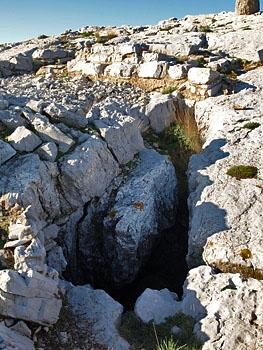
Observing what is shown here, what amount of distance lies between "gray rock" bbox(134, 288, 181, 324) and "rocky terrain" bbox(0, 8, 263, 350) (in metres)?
0.03

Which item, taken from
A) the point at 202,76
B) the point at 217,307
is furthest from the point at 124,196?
the point at 202,76

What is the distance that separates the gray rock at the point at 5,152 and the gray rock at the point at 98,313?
486 centimetres

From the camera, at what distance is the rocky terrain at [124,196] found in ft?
28.3

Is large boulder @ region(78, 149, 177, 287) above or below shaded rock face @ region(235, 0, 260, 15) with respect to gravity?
below

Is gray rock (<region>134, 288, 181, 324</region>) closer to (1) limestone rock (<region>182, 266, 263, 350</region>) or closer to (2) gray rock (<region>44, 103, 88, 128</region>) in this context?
(1) limestone rock (<region>182, 266, 263, 350</region>)

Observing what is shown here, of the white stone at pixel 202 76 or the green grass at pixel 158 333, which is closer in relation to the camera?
the green grass at pixel 158 333

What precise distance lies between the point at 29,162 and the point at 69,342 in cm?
603

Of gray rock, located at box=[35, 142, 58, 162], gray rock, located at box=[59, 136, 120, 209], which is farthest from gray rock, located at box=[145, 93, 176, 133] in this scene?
gray rock, located at box=[35, 142, 58, 162]

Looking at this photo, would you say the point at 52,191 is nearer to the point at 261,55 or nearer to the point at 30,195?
the point at 30,195

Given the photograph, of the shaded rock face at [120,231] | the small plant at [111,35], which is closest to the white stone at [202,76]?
the shaded rock face at [120,231]

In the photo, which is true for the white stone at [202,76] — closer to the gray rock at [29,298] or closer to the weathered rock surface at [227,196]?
the weathered rock surface at [227,196]

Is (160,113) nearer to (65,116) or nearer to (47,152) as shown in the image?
(65,116)

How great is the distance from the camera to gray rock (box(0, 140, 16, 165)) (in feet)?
39.1

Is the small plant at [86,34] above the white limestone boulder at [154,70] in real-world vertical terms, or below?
above
